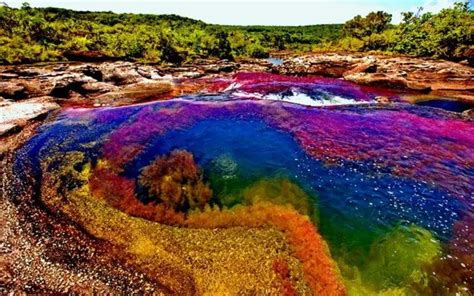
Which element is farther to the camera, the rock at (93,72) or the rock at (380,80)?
the rock at (93,72)

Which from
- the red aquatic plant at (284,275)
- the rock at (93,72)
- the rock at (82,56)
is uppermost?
the rock at (82,56)

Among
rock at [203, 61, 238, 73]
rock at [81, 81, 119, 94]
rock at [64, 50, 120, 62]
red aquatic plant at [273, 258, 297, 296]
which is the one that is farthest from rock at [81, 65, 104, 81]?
red aquatic plant at [273, 258, 297, 296]

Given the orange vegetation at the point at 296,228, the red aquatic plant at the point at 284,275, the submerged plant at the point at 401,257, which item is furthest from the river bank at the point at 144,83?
the red aquatic plant at the point at 284,275

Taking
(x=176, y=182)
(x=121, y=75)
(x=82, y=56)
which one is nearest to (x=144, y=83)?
(x=121, y=75)

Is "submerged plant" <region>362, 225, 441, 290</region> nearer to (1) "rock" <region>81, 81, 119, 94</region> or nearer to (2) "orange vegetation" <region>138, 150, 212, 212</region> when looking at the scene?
(2) "orange vegetation" <region>138, 150, 212, 212</region>

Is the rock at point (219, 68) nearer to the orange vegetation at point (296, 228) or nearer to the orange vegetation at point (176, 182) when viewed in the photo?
the orange vegetation at point (176, 182)

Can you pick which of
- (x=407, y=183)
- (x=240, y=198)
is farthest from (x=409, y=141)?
(x=240, y=198)

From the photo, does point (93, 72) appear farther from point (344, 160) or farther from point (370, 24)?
point (370, 24)
